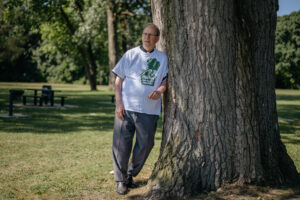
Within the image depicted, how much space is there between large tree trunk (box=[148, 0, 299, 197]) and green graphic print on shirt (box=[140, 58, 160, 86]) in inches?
7.9

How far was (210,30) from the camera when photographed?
12.2 ft

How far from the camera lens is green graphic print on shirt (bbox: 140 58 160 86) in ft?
13.0

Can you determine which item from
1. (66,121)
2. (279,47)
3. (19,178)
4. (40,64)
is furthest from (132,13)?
(40,64)

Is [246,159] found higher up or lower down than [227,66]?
lower down

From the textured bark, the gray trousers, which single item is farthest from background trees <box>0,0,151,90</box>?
the gray trousers

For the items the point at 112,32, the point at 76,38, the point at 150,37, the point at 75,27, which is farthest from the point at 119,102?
the point at 75,27

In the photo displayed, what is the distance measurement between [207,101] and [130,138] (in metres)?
1.12

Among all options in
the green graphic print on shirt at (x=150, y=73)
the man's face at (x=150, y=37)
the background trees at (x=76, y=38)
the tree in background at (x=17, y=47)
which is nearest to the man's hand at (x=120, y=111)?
the green graphic print on shirt at (x=150, y=73)

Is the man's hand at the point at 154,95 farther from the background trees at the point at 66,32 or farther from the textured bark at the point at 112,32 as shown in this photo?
the textured bark at the point at 112,32

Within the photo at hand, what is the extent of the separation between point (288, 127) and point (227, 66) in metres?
8.11

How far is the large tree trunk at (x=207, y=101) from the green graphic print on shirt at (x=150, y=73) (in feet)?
0.66

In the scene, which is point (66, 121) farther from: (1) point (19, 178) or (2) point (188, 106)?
(2) point (188, 106)

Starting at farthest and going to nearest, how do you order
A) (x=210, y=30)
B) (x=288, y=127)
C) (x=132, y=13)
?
(x=132, y=13)
(x=288, y=127)
(x=210, y=30)

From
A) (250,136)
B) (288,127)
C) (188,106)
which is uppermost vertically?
(188,106)
